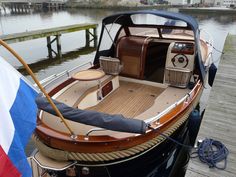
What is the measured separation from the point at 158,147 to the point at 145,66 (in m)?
2.73

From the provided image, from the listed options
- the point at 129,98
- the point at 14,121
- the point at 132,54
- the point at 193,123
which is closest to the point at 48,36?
the point at 132,54

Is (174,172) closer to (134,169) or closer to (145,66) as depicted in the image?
(134,169)

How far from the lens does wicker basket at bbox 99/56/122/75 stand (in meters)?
5.94

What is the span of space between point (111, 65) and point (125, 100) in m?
1.07

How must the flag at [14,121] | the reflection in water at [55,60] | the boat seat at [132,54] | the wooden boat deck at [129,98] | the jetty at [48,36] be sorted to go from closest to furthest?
the flag at [14,121]
the wooden boat deck at [129,98]
the boat seat at [132,54]
the jetty at [48,36]
the reflection in water at [55,60]

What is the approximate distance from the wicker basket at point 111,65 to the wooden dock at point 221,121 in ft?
7.67

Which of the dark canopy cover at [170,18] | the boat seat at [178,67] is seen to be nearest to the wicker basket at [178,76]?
the boat seat at [178,67]

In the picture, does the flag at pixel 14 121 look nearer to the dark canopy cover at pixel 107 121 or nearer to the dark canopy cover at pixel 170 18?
the dark canopy cover at pixel 107 121

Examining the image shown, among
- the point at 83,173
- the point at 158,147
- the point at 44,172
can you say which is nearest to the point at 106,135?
the point at 83,173

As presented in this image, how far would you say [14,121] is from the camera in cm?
199

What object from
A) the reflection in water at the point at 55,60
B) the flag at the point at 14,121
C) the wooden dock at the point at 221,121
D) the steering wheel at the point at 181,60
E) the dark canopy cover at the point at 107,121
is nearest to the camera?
the flag at the point at 14,121

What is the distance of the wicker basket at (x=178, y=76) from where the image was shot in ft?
17.8

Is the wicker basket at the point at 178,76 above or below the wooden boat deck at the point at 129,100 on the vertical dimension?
above

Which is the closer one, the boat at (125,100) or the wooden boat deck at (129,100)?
the boat at (125,100)
